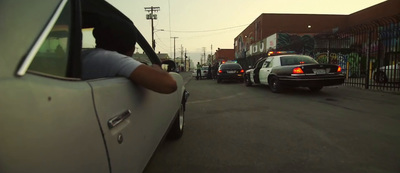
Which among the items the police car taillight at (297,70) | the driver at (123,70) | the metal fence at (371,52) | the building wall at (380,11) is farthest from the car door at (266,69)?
the building wall at (380,11)

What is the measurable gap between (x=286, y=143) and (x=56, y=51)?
3.15m

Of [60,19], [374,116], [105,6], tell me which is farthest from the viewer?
[374,116]

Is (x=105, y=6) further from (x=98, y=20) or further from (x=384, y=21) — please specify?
(x=384, y=21)

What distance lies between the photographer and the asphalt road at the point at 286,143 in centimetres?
282

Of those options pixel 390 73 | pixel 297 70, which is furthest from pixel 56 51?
pixel 390 73

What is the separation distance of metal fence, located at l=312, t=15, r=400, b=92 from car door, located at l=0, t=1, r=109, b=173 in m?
9.90

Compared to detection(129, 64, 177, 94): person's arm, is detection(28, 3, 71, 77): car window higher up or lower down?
higher up

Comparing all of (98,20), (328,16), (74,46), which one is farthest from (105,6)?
(328,16)

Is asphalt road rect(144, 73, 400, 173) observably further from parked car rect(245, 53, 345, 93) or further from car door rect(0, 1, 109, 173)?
parked car rect(245, 53, 345, 93)

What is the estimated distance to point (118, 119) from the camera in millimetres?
1396

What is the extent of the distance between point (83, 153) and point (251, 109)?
5587mm

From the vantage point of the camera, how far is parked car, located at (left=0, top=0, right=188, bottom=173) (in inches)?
33.8

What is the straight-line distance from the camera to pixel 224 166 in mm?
2818

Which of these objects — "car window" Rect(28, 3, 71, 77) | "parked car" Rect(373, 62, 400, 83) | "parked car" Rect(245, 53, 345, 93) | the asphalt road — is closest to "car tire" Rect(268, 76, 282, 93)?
"parked car" Rect(245, 53, 345, 93)
